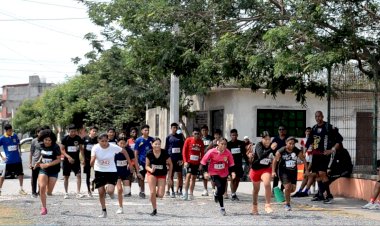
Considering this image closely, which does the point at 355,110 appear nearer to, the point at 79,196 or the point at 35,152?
the point at 79,196

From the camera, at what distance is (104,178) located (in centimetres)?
1255

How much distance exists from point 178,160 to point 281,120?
423 inches

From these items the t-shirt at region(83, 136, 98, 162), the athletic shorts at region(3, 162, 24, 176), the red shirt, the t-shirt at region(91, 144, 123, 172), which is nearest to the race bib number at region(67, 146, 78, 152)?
the t-shirt at region(83, 136, 98, 162)

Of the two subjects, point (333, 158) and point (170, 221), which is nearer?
point (170, 221)

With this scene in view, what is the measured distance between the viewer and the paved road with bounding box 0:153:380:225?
1187 cm

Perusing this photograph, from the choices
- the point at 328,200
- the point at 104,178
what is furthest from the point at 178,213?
the point at 328,200

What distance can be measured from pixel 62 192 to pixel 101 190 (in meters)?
5.80

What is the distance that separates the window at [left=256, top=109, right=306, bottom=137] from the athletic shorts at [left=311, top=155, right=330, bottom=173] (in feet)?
34.8

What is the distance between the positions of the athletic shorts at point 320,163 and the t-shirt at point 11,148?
24.5ft

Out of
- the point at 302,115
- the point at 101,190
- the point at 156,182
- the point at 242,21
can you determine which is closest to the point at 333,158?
the point at 242,21

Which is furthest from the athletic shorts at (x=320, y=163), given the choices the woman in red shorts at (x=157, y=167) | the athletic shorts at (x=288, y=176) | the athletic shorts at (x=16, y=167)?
the athletic shorts at (x=16, y=167)

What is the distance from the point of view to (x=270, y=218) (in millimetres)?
12461

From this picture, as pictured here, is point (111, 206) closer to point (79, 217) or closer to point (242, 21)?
point (79, 217)

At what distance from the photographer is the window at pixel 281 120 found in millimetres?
26641
